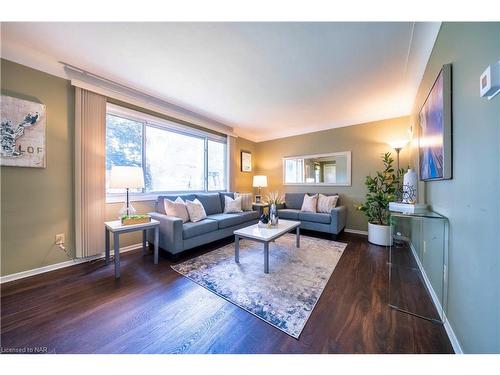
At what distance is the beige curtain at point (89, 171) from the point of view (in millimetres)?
2225

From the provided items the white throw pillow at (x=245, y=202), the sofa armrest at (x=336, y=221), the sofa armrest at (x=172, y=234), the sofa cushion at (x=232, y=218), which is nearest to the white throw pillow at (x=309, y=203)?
the sofa armrest at (x=336, y=221)

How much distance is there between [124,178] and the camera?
7.23ft

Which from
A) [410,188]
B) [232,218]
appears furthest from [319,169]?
[232,218]

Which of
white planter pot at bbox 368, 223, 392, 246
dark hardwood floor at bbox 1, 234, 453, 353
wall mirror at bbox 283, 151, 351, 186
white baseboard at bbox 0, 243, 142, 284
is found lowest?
dark hardwood floor at bbox 1, 234, 453, 353

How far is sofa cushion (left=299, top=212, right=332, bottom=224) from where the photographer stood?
3277mm

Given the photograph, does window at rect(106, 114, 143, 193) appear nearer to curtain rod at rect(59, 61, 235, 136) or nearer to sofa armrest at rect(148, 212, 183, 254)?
curtain rod at rect(59, 61, 235, 136)

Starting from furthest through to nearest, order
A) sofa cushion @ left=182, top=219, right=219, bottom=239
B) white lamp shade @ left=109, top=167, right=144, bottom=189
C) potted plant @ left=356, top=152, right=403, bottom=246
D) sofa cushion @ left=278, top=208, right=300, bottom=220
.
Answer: sofa cushion @ left=278, top=208, right=300, bottom=220 < potted plant @ left=356, top=152, right=403, bottom=246 < sofa cushion @ left=182, top=219, right=219, bottom=239 < white lamp shade @ left=109, top=167, right=144, bottom=189

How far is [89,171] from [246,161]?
339 cm

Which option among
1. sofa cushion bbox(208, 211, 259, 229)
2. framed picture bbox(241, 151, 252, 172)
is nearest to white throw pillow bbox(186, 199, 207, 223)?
sofa cushion bbox(208, 211, 259, 229)

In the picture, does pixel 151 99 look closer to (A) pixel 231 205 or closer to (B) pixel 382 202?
(A) pixel 231 205

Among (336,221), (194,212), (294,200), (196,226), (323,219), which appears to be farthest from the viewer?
(294,200)

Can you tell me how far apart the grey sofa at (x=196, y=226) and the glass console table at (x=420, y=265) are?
2204 millimetres

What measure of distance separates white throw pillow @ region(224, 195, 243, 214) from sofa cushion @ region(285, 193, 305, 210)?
1.28m
